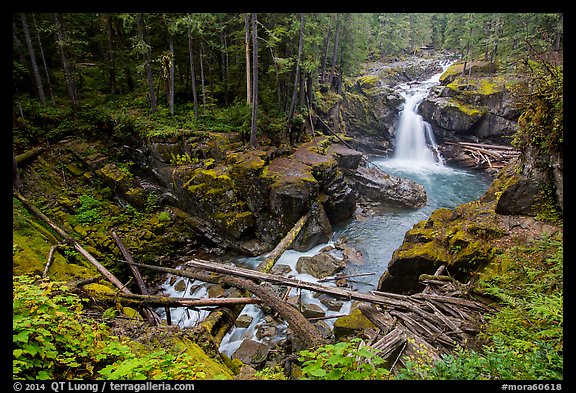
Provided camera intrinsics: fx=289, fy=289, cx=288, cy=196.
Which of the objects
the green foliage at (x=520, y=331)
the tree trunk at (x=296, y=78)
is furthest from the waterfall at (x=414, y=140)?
the green foliage at (x=520, y=331)

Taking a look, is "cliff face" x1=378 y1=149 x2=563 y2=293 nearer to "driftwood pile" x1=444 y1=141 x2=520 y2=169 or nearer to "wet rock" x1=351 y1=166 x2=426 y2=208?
"wet rock" x1=351 y1=166 x2=426 y2=208

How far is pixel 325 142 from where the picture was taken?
17406mm

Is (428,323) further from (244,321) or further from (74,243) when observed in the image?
(74,243)

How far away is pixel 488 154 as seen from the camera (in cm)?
2322

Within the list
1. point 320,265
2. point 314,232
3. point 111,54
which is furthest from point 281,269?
point 111,54

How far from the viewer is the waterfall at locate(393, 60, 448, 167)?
2559 centimetres

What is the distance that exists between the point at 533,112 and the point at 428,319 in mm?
5998

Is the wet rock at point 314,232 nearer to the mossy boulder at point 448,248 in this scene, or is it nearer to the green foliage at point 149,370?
the mossy boulder at point 448,248

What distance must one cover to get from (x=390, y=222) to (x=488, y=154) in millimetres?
13959

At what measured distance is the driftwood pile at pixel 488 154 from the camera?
22219 mm

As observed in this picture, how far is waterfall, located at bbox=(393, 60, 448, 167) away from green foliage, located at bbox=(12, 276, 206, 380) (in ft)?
82.9

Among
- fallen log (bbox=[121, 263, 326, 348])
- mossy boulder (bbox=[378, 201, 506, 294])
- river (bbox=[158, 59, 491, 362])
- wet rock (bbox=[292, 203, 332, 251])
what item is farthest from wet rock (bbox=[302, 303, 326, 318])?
wet rock (bbox=[292, 203, 332, 251])

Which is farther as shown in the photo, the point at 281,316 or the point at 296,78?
the point at 296,78
